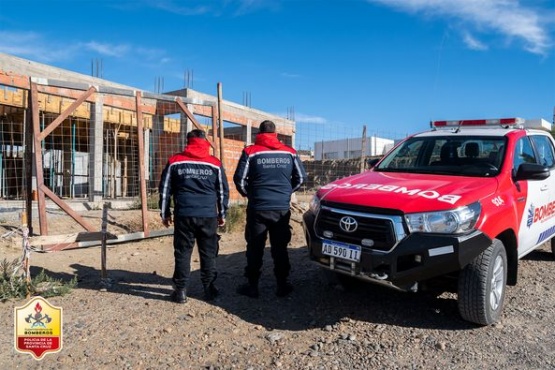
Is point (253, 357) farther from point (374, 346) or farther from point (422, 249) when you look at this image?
point (422, 249)

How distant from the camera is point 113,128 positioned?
47.4 ft

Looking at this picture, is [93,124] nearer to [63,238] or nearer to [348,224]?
[63,238]

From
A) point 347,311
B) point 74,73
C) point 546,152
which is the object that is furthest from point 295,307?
point 74,73

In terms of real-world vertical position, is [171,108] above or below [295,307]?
above

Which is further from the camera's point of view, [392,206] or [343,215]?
[343,215]

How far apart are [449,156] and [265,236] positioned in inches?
88.4

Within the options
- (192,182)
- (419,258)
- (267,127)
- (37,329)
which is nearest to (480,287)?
(419,258)

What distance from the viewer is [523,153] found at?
15.3 feet

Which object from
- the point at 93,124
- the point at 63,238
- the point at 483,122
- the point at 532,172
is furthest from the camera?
the point at 93,124

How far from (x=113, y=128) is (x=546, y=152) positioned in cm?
1289

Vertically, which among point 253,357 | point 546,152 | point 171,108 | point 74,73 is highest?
point 74,73

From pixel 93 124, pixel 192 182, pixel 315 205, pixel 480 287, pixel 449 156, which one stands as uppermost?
pixel 93 124

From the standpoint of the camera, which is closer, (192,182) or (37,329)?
(37,329)

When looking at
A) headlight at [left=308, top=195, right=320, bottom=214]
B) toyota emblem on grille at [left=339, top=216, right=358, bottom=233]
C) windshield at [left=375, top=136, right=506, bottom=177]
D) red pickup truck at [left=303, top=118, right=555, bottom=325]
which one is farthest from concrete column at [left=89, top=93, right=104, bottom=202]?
toyota emblem on grille at [left=339, top=216, right=358, bottom=233]
